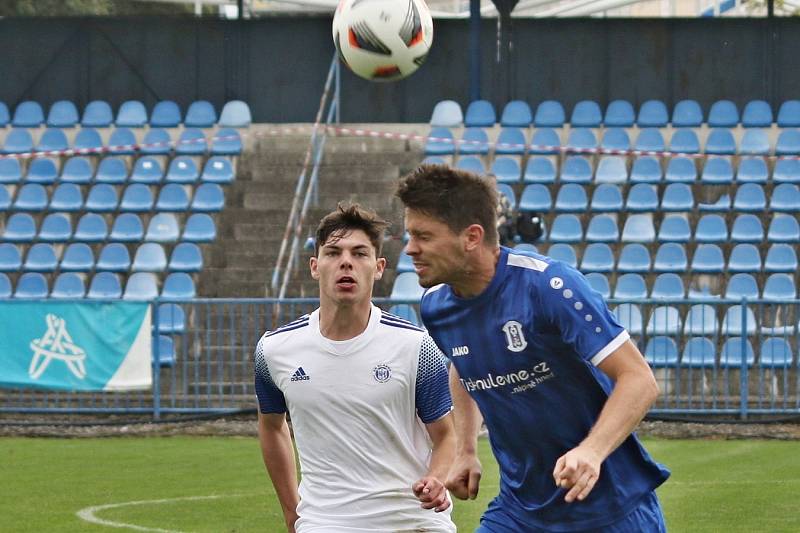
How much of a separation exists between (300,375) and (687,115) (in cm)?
1843

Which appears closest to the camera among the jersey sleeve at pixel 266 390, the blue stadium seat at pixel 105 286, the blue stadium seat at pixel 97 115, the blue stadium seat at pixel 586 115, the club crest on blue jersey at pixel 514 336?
Answer: the club crest on blue jersey at pixel 514 336

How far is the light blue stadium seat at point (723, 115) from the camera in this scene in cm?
2328

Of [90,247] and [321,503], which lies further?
[90,247]

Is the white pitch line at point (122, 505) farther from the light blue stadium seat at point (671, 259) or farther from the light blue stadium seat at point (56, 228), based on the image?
the light blue stadium seat at point (56, 228)

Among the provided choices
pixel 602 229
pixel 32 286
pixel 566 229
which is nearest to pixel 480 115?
pixel 566 229

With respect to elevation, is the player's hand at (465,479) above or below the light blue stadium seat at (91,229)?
below

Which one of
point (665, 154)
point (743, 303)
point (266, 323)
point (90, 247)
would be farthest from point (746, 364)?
point (90, 247)

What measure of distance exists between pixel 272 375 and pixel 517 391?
4.55 feet

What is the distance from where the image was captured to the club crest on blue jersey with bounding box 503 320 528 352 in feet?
16.4

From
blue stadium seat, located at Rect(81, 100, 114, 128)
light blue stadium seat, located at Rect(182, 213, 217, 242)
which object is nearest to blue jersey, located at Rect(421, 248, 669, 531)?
light blue stadium seat, located at Rect(182, 213, 217, 242)

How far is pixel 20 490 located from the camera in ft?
39.2

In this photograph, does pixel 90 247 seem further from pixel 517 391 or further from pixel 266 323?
pixel 517 391

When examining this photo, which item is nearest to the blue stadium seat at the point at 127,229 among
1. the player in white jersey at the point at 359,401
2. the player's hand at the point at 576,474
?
the player in white jersey at the point at 359,401

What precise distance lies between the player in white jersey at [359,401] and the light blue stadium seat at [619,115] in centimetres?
1796
